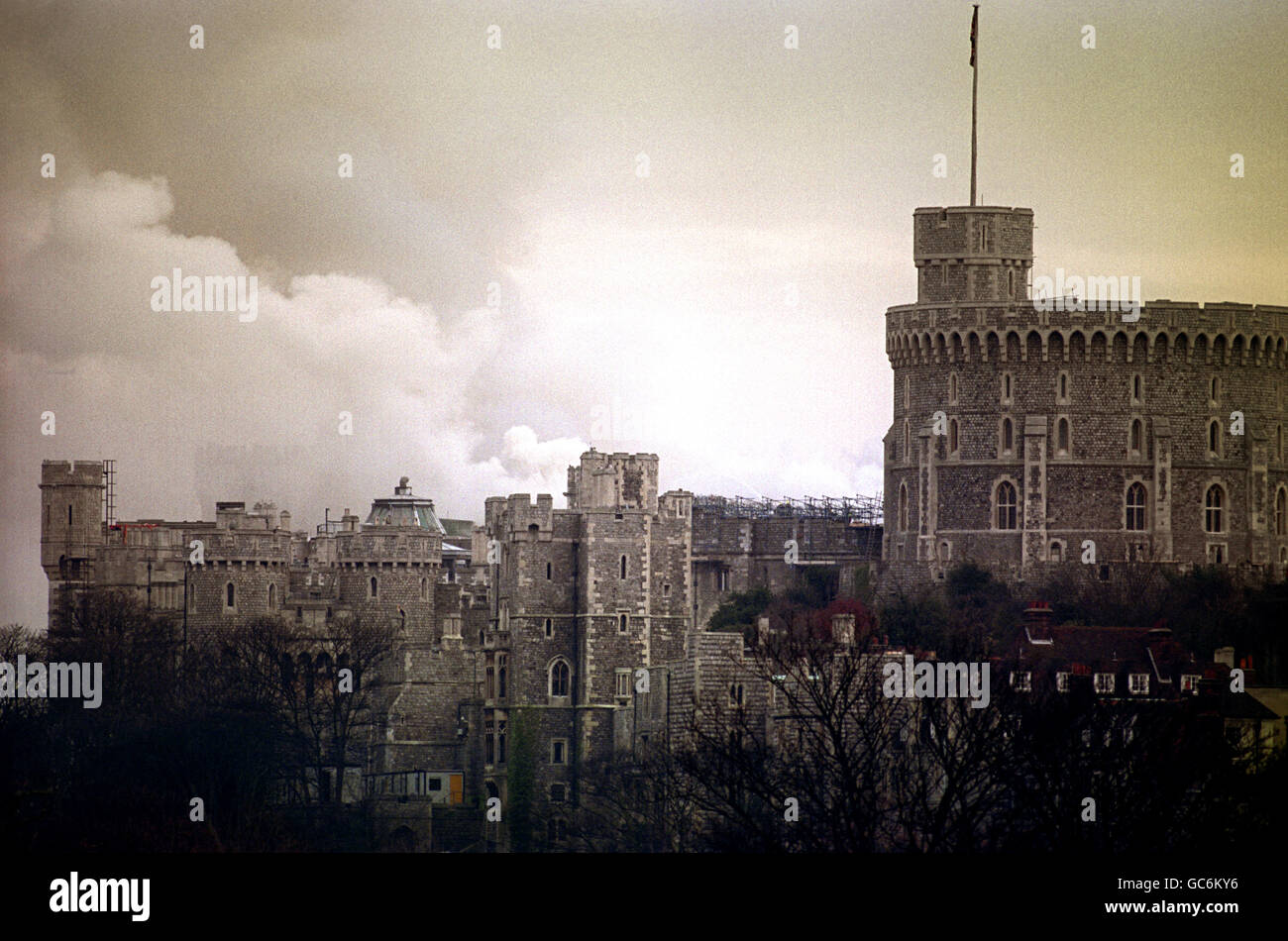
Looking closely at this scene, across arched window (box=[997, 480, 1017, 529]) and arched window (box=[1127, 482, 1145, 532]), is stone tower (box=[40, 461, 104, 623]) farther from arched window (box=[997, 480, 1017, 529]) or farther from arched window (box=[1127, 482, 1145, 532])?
arched window (box=[1127, 482, 1145, 532])

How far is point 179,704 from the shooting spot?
85938mm

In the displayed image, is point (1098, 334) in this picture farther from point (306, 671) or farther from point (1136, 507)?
point (306, 671)

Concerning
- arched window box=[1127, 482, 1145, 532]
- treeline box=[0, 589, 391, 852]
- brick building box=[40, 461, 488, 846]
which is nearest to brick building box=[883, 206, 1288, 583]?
arched window box=[1127, 482, 1145, 532]

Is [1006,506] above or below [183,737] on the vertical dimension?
above

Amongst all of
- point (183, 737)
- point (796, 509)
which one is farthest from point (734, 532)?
point (183, 737)

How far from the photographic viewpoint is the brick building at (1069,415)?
10906 cm

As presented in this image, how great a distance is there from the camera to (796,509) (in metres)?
120

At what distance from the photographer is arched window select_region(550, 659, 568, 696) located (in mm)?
96562

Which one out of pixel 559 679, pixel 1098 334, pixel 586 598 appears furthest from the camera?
pixel 1098 334

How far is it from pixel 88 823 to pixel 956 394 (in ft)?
149

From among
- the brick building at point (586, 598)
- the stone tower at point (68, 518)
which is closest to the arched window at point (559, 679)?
the brick building at point (586, 598)

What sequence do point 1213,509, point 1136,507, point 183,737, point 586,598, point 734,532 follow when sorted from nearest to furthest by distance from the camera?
point 183,737 → point 586,598 → point 1136,507 → point 1213,509 → point 734,532

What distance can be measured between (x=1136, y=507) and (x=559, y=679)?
71.0 ft
